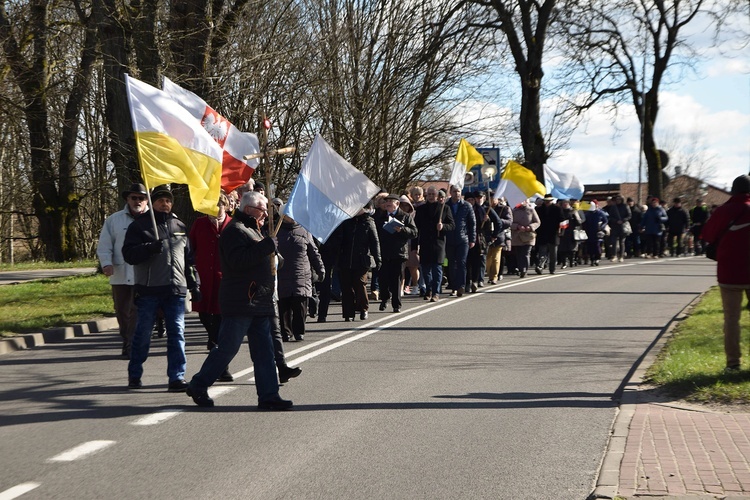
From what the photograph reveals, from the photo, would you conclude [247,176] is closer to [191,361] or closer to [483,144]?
[191,361]

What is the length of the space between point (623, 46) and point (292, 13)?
1822cm

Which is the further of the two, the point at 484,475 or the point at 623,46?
the point at 623,46

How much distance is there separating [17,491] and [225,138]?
6507 millimetres

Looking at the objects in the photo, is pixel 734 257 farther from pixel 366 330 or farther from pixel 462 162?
pixel 462 162

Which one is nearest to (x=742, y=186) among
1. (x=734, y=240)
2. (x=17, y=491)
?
(x=734, y=240)

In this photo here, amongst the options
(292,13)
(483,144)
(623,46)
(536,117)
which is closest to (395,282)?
(292,13)

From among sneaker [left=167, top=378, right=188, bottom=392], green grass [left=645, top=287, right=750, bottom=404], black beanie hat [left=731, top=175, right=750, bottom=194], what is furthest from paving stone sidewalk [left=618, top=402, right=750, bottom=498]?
sneaker [left=167, top=378, right=188, bottom=392]

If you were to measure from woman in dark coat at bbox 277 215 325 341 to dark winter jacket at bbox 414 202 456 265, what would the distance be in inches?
203

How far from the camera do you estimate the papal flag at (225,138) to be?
38.1 ft

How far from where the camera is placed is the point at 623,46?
40.7 m

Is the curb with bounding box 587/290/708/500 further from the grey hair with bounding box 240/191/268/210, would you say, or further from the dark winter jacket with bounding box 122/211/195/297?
the dark winter jacket with bounding box 122/211/195/297

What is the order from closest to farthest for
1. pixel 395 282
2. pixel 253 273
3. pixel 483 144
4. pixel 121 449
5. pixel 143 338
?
pixel 121 449
pixel 253 273
pixel 143 338
pixel 395 282
pixel 483 144

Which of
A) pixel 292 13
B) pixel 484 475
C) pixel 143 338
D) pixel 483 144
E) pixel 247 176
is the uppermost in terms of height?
pixel 292 13

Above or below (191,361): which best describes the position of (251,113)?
above
